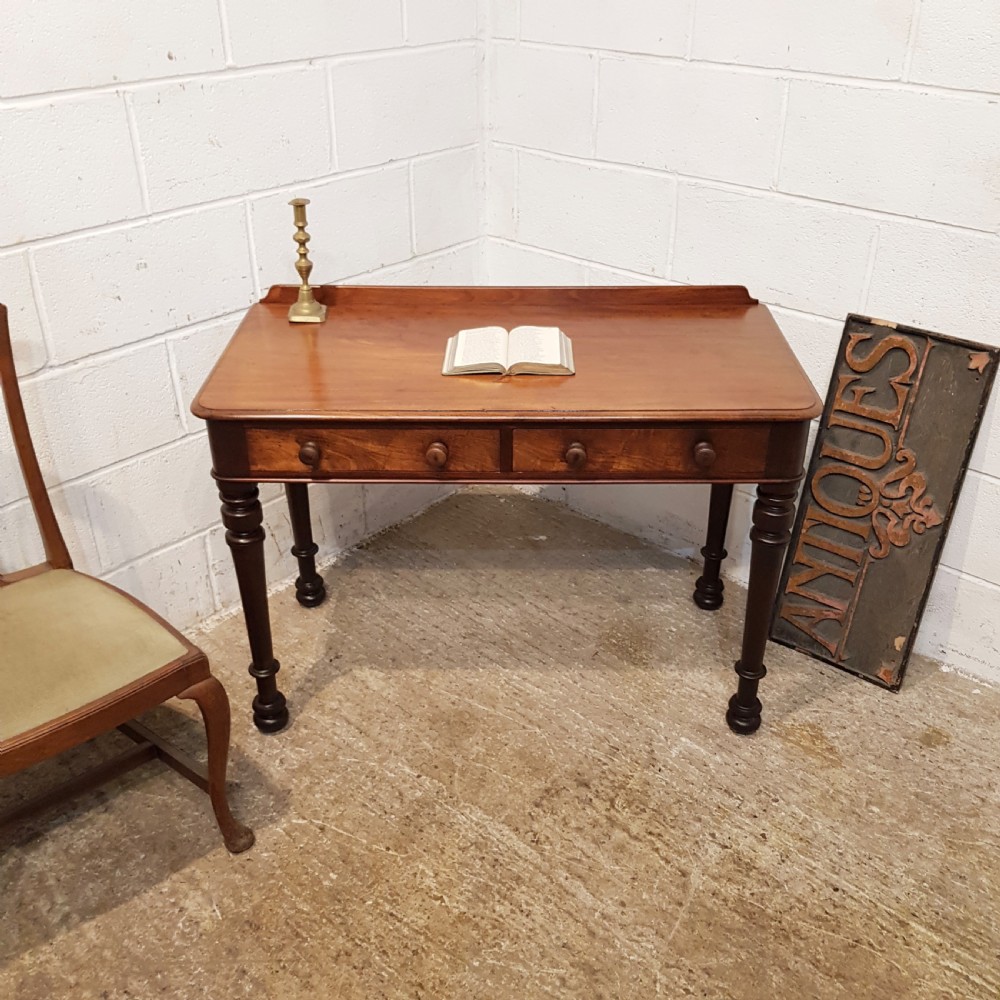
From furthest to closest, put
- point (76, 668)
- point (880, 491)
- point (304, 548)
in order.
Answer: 1. point (304, 548)
2. point (880, 491)
3. point (76, 668)

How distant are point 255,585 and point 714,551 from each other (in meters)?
1.04

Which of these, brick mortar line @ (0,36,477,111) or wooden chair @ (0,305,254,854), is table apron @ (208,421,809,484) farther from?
brick mortar line @ (0,36,477,111)

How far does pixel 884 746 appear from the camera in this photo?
1.95 meters

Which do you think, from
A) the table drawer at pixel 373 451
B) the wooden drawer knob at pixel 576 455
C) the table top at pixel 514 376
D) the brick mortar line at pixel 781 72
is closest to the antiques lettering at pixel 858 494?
the table top at pixel 514 376

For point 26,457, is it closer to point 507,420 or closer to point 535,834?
point 507,420

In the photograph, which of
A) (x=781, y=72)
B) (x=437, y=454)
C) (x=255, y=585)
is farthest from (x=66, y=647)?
(x=781, y=72)

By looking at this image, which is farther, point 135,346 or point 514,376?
point 135,346

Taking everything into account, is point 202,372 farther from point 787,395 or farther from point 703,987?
point 703,987

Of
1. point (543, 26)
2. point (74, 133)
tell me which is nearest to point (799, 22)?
point (543, 26)

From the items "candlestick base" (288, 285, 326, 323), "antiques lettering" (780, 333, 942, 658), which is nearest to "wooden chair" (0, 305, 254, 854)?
"candlestick base" (288, 285, 326, 323)

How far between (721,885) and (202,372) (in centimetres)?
143

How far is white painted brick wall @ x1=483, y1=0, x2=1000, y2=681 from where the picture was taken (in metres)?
1.83

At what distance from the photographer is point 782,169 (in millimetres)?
2049

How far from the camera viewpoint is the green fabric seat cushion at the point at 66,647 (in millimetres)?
1428
